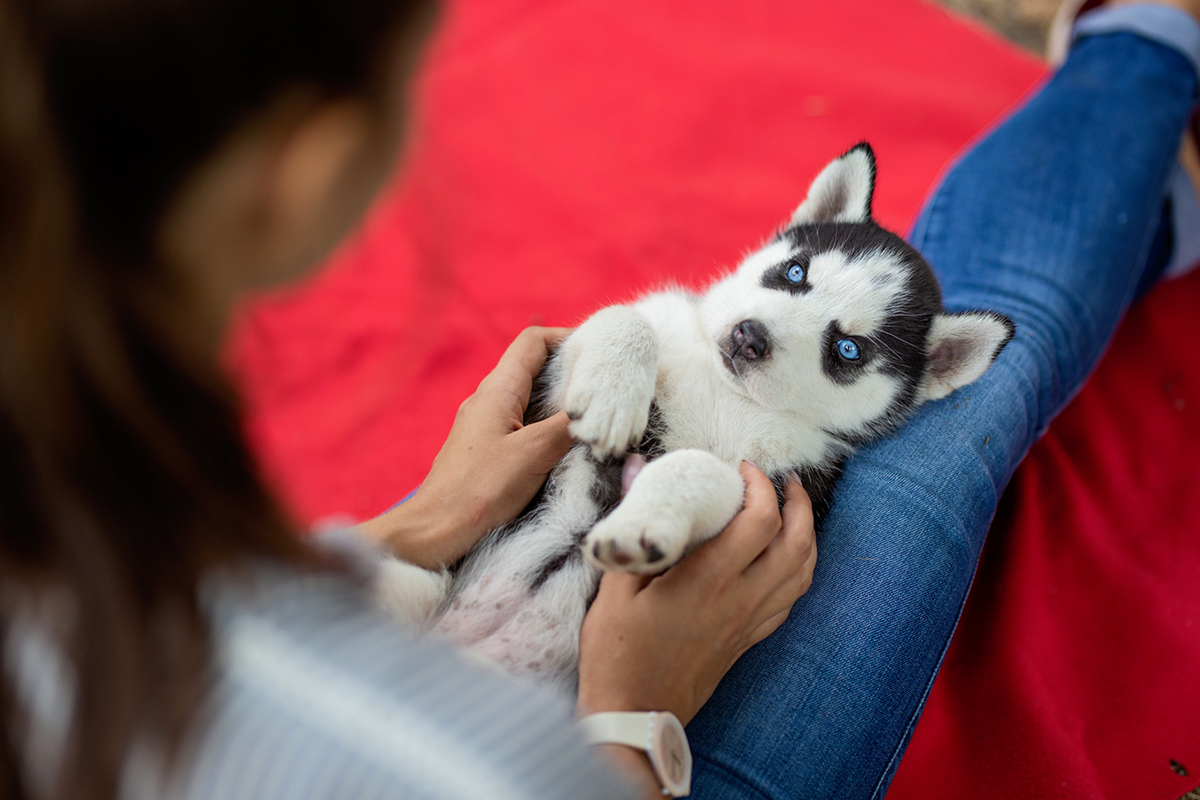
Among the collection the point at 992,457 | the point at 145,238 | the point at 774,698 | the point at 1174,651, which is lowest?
the point at 1174,651

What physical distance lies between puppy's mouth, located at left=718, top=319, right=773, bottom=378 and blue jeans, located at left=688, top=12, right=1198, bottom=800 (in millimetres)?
412

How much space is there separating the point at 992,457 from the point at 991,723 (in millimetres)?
743

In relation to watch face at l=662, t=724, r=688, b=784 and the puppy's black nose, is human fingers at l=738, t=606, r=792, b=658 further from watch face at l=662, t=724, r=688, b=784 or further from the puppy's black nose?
the puppy's black nose

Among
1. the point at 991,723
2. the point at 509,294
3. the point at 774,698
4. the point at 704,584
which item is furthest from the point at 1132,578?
the point at 509,294

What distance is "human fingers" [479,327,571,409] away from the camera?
5.87ft

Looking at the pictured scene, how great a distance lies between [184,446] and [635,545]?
0.82 metres

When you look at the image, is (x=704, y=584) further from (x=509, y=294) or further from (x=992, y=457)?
(x=509, y=294)

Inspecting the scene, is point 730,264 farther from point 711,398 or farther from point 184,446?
point 184,446

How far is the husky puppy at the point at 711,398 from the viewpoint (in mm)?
1489

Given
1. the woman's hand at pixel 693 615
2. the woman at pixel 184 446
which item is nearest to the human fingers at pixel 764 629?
the woman's hand at pixel 693 615

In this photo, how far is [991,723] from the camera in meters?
1.93

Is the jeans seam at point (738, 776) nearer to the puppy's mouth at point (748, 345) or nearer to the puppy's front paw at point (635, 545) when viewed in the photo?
the puppy's front paw at point (635, 545)

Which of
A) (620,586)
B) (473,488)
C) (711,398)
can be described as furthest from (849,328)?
(473,488)

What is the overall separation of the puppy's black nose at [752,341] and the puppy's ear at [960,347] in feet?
1.62
